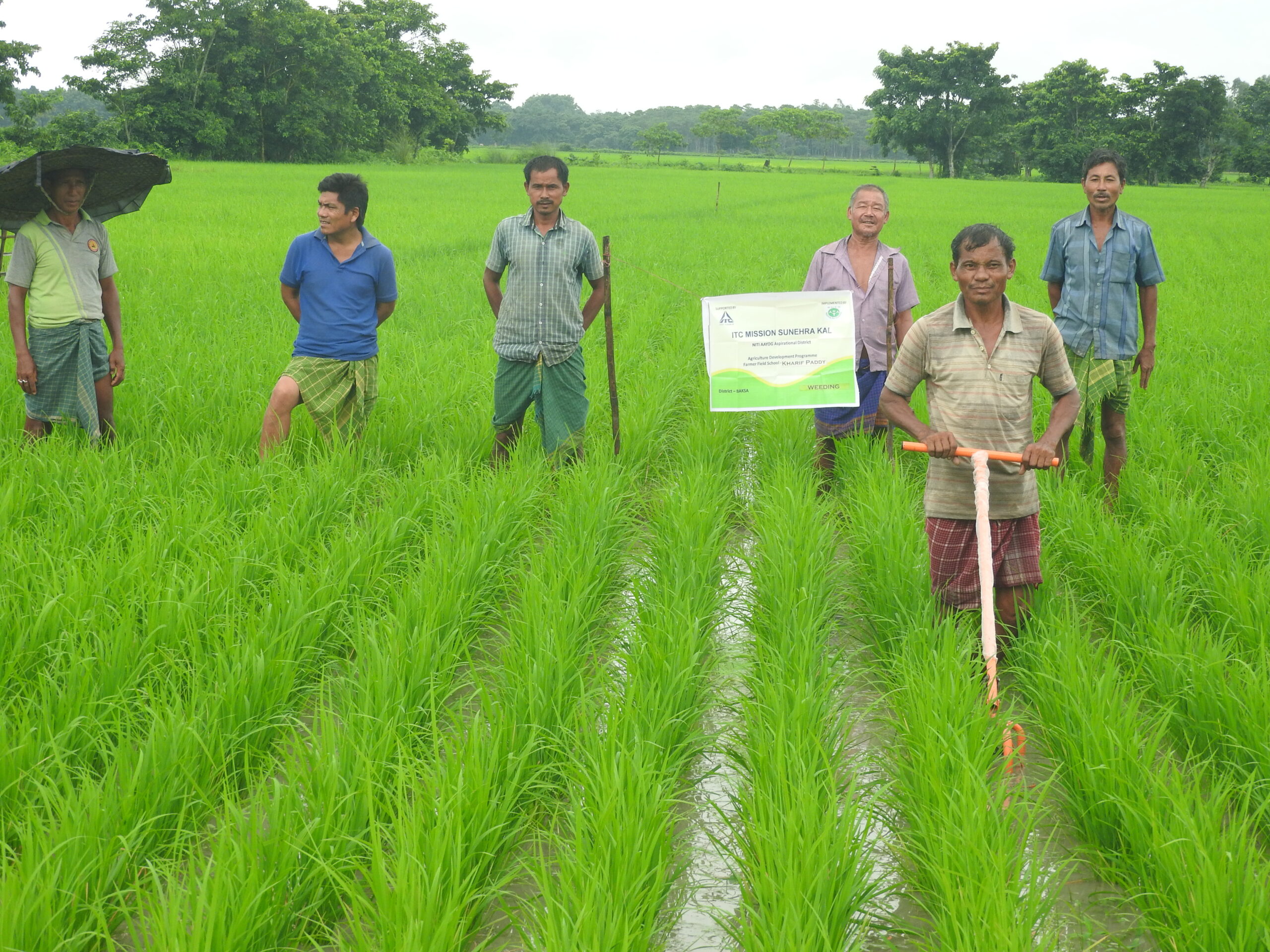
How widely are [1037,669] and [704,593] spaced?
1185 mm

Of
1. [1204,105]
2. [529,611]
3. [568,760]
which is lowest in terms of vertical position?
[568,760]

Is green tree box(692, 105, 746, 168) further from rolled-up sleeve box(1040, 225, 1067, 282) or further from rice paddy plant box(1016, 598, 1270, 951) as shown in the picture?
rice paddy plant box(1016, 598, 1270, 951)

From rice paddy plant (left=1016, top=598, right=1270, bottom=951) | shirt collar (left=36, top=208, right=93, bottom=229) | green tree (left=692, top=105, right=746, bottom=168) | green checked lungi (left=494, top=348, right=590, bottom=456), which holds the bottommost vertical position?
rice paddy plant (left=1016, top=598, right=1270, bottom=951)

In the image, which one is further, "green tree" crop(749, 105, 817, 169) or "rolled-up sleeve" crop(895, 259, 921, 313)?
"green tree" crop(749, 105, 817, 169)

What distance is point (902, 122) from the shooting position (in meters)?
61.5

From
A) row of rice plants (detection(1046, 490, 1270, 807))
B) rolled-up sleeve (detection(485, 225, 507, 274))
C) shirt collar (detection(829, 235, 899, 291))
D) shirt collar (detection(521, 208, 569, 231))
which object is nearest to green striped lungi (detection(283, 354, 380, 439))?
rolled-up sleeve (detection(485, 225, 507, 274))

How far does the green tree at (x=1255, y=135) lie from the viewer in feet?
180

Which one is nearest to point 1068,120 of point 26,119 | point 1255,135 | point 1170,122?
point 1170,122

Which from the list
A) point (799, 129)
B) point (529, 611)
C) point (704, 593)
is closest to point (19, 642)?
point (529, 611)

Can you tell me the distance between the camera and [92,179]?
4.75 meters

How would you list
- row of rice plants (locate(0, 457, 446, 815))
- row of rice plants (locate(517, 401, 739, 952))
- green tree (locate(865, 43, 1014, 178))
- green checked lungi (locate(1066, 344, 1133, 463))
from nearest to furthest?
row of rice plants (locate(517, 401, 739, 952)) < row of rice plants (locate(0, 457, 446, 815)) < green checked lungi (locate(1066, 344, 1133, 463)) < green tree (locate(865, 43, 1014, 178))

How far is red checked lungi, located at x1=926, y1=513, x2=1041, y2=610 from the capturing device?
10.8ft

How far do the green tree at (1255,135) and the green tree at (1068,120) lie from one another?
23.6 feet

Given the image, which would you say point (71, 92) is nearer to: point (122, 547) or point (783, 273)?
point (783, 273)
